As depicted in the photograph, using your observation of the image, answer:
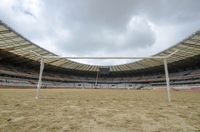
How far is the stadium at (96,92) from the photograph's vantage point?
4125mm

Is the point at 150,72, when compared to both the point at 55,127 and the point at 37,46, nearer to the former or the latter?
the point at 37,46

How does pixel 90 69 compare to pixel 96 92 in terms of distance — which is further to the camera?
pixel 90 69

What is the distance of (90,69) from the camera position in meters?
70.7

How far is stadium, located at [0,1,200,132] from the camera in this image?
4.12 m

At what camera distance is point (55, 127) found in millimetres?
3633

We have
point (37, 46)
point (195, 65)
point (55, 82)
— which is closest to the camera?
point (37, 46)

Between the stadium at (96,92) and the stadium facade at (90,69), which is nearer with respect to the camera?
the stadium at (96,92)

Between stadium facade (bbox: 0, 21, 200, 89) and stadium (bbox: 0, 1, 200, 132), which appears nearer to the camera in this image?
stadium (bbox: 0, 1, 200, 132)

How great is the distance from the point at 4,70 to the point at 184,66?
169 ft

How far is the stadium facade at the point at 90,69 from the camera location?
34.9m

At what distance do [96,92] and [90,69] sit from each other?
42476 millimetres

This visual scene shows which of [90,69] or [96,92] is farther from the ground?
[90,69]

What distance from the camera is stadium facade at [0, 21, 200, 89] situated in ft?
115

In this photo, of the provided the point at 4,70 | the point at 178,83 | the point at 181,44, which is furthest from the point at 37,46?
the point at 178,83
